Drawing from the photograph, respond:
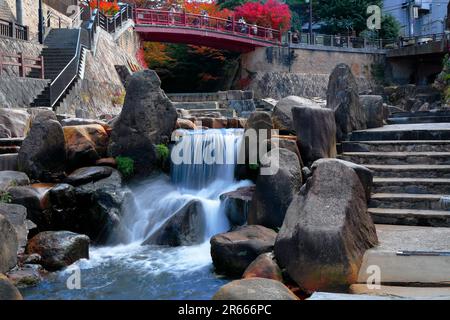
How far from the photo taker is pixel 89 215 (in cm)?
1041

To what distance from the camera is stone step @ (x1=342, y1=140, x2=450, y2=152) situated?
31.2ft

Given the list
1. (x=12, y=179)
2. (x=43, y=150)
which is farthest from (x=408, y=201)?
(x=12, y=179)

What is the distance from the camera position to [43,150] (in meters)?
11.0

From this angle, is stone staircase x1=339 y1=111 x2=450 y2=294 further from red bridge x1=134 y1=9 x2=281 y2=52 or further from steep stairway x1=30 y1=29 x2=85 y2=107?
red bridge x1=134 y1=9 x2=281 y2=52

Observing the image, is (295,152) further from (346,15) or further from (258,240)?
(346,15)

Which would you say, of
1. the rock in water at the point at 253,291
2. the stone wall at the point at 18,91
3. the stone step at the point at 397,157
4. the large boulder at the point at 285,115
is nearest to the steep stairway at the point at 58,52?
the stone wall at the point at 18,91

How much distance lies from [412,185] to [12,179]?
7.74 metres

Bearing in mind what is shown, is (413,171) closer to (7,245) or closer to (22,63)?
(7,245)

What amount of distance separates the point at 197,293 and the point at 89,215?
13.8ft

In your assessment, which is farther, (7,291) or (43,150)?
(43,150)

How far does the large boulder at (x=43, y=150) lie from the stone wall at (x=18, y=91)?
6.44m

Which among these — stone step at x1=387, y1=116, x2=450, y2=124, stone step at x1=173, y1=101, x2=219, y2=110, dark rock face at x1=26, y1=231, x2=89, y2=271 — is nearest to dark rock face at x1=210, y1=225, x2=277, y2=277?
dark rock face at x1=26, y1=231, x2=89, y2=271
